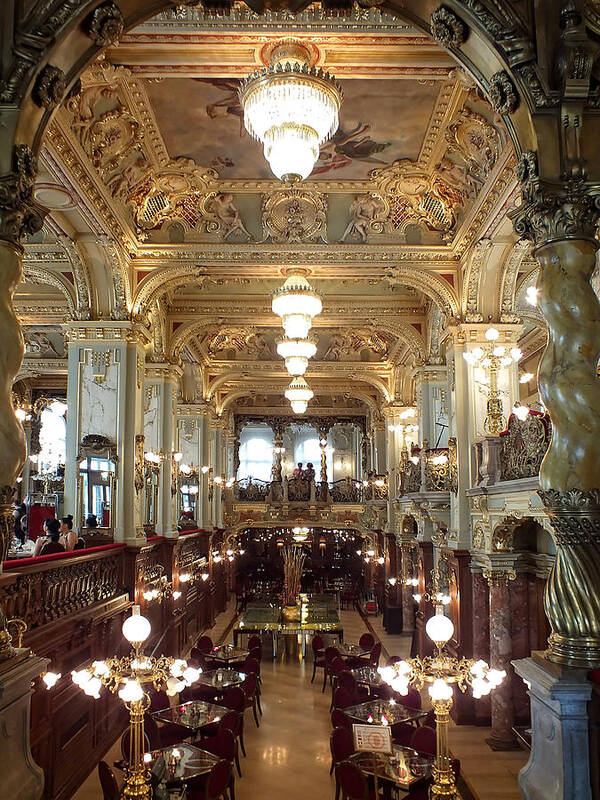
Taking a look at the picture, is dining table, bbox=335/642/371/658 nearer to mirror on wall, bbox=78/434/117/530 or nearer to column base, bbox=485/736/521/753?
column base, bbox=485/736/521/753

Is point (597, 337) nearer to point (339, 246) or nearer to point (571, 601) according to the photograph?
point (571, 601)

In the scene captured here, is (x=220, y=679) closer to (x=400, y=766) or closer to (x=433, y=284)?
(x=400, y=766)

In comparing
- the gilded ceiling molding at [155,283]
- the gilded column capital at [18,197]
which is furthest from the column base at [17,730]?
the gilded ceiling molding at [155,283]

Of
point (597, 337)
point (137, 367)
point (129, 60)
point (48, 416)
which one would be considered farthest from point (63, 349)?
point (597, 337)

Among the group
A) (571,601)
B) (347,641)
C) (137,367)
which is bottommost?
(347,641)

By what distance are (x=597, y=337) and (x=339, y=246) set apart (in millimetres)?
7044

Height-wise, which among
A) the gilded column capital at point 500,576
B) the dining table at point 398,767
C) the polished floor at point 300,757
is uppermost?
the gilded column capital at point 500,576

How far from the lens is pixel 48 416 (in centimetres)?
2358

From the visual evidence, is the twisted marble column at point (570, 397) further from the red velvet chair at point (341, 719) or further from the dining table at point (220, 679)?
the dining table at point (220, 679)

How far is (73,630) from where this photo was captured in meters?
8.42

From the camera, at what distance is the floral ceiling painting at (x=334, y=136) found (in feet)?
26.6

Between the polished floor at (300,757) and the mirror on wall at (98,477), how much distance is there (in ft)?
11.1

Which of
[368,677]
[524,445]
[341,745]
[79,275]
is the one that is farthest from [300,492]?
[524,445]

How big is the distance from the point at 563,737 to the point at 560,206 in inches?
120
